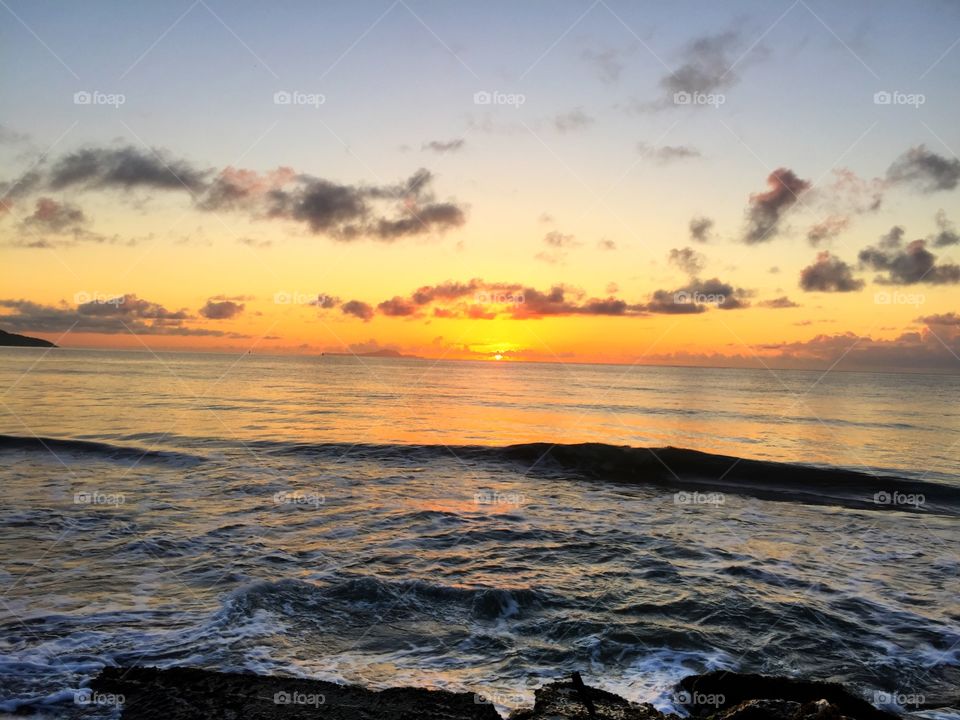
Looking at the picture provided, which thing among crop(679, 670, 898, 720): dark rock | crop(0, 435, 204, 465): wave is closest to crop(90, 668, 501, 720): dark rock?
crop(679, 670, 898, 720): dark rock

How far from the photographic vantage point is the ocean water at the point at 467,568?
8.36 m

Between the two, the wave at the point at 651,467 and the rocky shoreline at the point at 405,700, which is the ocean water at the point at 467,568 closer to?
the wave at the point at 651,467

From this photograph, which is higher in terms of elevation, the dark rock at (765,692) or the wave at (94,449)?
the wave at (94,449)

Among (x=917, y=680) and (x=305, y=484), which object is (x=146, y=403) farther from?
(x=917, y=680)

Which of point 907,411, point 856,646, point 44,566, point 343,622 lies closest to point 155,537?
point 44,566

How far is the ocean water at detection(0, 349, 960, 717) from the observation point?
8359 mm

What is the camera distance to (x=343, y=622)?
9.55 m

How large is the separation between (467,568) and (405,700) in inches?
209

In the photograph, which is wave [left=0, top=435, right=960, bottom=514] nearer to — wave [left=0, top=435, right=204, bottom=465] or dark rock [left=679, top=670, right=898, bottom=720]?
wave [left=0, top=435, right=204, bottom=465]

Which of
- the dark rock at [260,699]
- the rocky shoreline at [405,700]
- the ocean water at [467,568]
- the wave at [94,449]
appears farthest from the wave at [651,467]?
the dark rock at [260,699]

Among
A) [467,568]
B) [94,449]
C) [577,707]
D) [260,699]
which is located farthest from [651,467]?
[94,449]

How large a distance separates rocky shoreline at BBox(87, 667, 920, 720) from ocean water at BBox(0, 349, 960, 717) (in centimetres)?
40

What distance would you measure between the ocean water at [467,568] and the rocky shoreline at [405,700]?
40 cm

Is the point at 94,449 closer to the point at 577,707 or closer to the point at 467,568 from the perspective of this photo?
the point at 467,568
